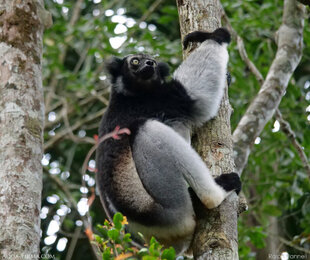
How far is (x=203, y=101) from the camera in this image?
4.46m

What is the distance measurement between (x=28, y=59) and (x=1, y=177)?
1.10 meters

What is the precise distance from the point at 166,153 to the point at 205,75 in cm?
96

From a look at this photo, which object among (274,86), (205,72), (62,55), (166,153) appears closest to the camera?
(166,153)

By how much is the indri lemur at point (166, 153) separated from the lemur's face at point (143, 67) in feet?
0.18

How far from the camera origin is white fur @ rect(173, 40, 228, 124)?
4406 mm

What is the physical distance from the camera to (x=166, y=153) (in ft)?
13.6

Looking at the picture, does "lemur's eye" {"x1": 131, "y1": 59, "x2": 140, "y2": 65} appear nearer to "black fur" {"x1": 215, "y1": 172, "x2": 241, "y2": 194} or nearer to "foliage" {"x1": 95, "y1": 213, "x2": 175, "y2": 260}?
"black fur" {"x1": 215, "y1": 172, "x2": 241, "y2": 194}

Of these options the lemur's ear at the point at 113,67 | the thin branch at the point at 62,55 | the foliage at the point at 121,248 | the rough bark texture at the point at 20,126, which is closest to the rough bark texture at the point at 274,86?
the lemur's ear at the point at 113,67

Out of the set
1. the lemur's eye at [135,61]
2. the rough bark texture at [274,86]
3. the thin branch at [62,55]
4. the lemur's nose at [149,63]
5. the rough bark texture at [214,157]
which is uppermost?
the rough bark texture at [214,157]

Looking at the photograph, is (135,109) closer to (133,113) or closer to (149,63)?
(133,113)

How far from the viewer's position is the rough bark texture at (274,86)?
4.97 m

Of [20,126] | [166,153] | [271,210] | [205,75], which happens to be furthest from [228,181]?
[271,210]

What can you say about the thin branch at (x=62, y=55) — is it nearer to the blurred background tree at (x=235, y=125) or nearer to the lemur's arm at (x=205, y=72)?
the blurred background tree at (x=235, y=125)

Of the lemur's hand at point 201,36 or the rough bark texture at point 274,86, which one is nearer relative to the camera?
the lemur's hand at point 201,36
